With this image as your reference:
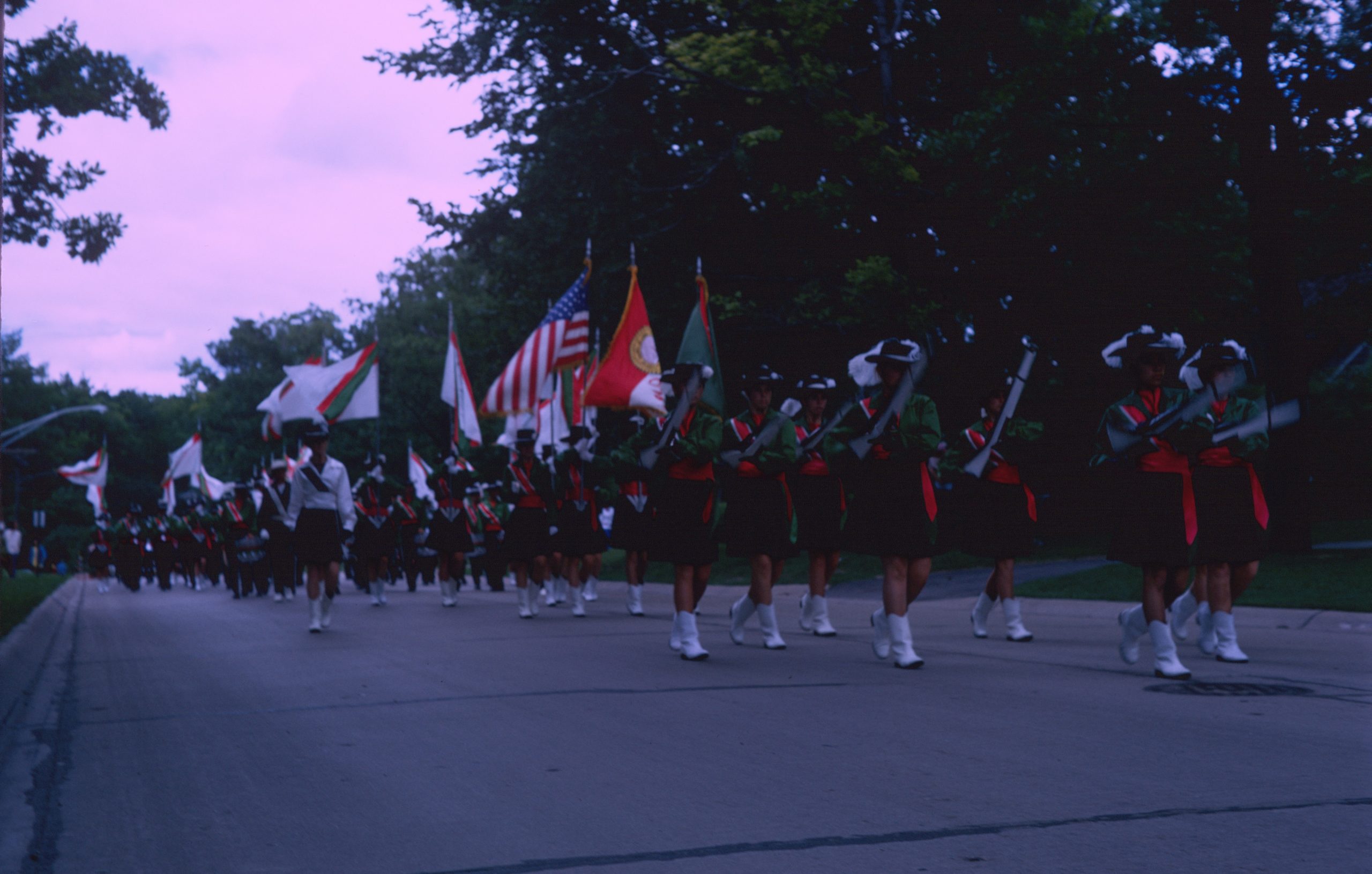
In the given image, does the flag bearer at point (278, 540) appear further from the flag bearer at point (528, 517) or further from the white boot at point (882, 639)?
the white boot at point (882, 639)

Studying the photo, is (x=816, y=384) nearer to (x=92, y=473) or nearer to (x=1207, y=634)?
(x=1207, y=634)

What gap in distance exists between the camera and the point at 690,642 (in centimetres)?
988

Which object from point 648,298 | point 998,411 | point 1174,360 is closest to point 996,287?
point 648,298

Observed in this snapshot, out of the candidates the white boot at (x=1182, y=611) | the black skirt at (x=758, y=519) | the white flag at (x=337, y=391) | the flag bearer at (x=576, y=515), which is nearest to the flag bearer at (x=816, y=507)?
the black skirt at (x=758, y=519)

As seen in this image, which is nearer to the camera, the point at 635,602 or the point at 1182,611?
the point at 1182,611

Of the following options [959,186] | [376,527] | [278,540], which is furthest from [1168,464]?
[278,540]

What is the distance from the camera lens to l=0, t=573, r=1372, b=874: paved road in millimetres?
4355

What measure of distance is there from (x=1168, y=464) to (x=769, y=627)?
10.9ft

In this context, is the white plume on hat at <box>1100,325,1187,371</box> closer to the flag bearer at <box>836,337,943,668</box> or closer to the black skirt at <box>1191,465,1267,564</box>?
the black skirt at <box>1191,465,1267,564</box>

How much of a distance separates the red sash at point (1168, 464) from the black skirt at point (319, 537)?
27.1ft

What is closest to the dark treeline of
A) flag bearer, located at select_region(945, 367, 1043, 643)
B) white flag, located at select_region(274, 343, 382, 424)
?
white flag, located at select_region(274, 343, 382, 424)

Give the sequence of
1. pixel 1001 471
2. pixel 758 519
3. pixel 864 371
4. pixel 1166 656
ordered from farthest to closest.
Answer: pixel 1001 471 < pixel 758 519 < pixel 864 371 < pixel 1166 656

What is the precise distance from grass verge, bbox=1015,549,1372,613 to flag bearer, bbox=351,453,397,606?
31.1ft

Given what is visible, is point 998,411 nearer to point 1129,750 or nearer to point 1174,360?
point 1174,360
